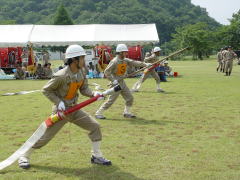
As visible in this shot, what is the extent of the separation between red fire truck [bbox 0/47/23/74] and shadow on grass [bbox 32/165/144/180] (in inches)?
871

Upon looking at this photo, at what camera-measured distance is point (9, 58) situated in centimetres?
2664

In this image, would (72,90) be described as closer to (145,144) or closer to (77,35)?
(145,144)

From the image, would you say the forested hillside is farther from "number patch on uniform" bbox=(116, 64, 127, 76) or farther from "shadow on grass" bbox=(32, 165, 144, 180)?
"shadow on grass" bbox=(32, 165, 144, 180)

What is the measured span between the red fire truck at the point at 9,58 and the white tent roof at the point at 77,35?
5.04 ft

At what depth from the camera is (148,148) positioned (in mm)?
6691

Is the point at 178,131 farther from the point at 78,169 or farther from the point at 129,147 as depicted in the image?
the point at 78,169

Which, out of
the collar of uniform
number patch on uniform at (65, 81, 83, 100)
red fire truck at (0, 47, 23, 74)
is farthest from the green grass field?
red fire truck at (0, 47, 23, 74)

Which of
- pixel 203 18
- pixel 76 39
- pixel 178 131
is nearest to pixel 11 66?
pixel 76 39

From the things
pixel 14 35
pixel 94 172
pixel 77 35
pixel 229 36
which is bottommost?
pixel 94 172

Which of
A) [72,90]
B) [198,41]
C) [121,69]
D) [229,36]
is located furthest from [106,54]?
[198,41]

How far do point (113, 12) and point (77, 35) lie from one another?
399 ft

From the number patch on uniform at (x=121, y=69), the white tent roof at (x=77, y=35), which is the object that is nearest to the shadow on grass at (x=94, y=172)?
the number patch on uniform at (x=121, y=69)

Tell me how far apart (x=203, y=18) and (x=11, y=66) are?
137 m

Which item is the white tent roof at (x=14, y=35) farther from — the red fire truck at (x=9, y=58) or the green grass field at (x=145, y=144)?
the green grass field at (x=145, y=144)
